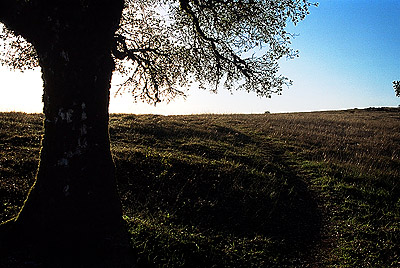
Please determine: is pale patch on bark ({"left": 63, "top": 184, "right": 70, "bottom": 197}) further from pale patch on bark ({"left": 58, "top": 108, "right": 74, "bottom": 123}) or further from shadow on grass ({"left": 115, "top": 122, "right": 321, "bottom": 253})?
shadow on grass ({"left": 115, "top": 122, "right": 321, "bottom": 253})

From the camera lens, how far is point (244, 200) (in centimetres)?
991

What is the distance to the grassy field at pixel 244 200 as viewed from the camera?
682 cm

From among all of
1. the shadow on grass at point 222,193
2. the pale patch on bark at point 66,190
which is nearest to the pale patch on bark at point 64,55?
the pale patch on bark at point 66,190

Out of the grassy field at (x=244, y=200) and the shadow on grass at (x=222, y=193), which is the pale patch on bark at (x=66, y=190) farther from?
the shadow on grass at (x=222, y=193)

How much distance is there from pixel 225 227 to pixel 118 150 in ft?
23.5

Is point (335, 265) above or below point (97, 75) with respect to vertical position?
below

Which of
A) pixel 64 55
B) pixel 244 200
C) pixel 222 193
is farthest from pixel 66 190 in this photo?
pixel 244 200

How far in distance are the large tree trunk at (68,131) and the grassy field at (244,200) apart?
1.36m

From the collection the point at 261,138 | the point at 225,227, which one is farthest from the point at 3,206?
the point at 261,138

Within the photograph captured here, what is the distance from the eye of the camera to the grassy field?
6.82 m

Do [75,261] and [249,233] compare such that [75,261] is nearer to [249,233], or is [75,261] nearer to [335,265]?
[249,233]

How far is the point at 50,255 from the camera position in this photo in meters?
5.42

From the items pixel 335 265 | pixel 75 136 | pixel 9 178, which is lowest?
pixel 335 265

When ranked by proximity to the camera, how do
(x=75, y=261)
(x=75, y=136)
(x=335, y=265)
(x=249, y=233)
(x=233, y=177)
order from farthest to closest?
(x=233, y=177) < (x=249, y=233) < (x=335, y=265) < (x=75, y=136) < (x=75, y=261)
